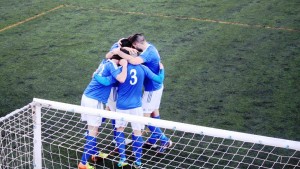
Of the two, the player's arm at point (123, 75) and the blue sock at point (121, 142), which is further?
Answer: the blue sock at point (121, 142)

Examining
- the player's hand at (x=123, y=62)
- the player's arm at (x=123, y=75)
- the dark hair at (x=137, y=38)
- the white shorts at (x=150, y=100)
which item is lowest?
the white shorts at (x=150, y=100)

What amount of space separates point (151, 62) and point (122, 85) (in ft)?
1.65

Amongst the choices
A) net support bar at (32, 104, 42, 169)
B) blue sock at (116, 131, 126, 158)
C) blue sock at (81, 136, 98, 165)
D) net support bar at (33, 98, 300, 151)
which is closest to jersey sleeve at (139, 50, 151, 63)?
blue sock at (116, 131, 126, 158)

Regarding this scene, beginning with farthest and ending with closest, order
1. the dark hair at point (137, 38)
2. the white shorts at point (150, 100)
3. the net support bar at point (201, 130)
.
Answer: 1. the white shorts at point (150, 100)
2. the dark hair at point (137, 38)
3. the net support bar at point (201, 130)

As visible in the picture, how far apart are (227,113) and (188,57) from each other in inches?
91.0

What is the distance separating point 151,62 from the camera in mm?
5613

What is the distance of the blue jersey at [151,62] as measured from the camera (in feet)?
18.1

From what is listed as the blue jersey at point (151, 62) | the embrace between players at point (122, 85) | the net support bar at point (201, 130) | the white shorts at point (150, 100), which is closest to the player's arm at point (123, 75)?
the embrace between players at point (122, 85)

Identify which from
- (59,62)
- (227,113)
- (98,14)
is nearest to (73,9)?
(98,14)

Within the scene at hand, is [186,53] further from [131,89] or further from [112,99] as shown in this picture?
[131,89]

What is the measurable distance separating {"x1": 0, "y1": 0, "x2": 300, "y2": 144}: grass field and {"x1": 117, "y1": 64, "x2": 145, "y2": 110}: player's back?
1.68 metres

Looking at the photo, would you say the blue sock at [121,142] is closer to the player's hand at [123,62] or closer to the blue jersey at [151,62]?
the blue jersey at [151,62]

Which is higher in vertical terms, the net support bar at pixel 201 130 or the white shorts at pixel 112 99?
the net support bar at pixel 201 130

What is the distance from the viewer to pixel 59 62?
8.95 metres
